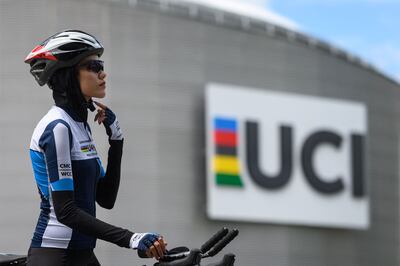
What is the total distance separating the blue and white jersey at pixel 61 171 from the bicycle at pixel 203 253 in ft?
1.74

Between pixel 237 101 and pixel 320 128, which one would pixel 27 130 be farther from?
pixel 320 128

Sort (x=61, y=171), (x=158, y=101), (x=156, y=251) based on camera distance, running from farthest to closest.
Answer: (x=158, y=101), (x=61, y=171), (x=156, y=251)

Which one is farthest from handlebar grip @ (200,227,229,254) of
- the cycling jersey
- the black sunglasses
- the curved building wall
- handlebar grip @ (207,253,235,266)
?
the curved building wall

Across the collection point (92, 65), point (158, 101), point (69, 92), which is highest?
point (158, 101)

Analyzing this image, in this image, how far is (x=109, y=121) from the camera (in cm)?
534

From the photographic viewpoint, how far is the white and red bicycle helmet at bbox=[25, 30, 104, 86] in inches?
193

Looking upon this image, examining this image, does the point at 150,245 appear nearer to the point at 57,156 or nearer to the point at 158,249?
the point at 158,249

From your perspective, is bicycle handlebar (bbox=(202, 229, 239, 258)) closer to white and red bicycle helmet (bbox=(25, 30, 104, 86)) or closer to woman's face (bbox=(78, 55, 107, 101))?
woman's face (bbox=(78, 55, 107, 101))

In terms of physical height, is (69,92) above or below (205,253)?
above

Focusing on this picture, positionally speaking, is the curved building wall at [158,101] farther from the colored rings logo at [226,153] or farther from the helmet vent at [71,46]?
the helmet vent at [71,46]

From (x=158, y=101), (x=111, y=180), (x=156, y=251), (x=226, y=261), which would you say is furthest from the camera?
(x=158, y=101)

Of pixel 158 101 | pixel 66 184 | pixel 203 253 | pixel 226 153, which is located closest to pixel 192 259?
pixel 203 253

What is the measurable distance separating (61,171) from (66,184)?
0.22ft

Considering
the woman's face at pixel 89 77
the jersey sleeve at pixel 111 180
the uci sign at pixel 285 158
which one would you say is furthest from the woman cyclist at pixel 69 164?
the uci sign at pixel 285 158
